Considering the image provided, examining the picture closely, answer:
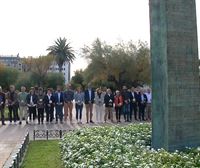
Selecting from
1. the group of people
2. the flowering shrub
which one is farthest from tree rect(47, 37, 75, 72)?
the flowering shrub

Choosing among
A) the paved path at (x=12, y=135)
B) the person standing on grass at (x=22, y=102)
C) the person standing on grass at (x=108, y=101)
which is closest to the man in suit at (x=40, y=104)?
the paved path at (x=12, y=135)

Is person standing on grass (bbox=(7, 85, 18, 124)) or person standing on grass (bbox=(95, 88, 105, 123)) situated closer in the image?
person standing on grass (bbox=(7, 85, 18, 124))

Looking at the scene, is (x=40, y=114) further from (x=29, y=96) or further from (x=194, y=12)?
(x=194, y=12)

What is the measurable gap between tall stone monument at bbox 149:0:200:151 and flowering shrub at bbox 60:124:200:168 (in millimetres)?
697

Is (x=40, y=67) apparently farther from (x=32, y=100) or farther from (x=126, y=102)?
(x=32, y=100)

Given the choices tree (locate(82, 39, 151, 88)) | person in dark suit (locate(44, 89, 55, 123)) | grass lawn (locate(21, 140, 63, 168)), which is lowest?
grass lawn (locate(21, 140, 63, 168))

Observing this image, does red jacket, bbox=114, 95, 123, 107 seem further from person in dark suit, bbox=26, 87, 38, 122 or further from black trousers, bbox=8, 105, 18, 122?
black trousers, bbox=8, 105, 18, 122

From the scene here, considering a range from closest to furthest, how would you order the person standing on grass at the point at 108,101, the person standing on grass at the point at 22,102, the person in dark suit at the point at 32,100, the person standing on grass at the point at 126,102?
1. the person in dark suit at the point at 32,100
2. the person standing on grass at the point at 22,102
3. the person standing on grass at the point at 108,101
4. the person standing on grass at the point at 126,102

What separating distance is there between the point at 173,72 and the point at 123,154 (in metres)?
3.22

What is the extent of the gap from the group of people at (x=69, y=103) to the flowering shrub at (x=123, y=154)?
10546 millimetres

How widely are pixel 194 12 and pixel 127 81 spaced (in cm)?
2999

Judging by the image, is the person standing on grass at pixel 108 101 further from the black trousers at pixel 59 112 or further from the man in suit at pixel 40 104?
the man in suit at pixel 40 104

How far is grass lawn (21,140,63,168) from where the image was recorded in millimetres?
12188

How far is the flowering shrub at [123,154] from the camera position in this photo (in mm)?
8258
